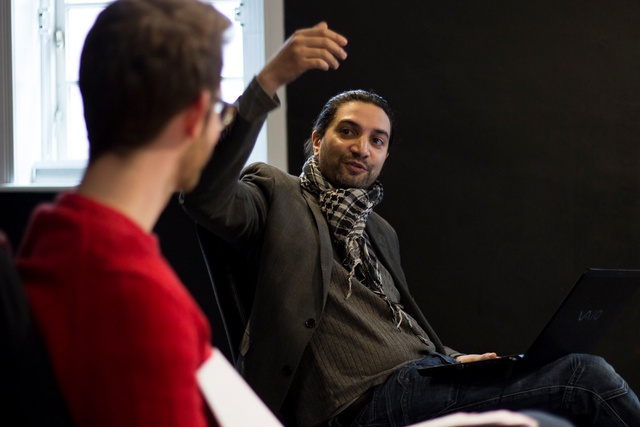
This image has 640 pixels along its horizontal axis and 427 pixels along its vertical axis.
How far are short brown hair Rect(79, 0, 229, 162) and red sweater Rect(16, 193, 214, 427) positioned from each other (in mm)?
90

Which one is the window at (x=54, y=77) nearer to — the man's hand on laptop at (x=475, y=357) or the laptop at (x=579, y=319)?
the man's hand on laptop at (x=475, y=357)

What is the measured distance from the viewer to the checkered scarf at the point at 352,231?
7.17 ft

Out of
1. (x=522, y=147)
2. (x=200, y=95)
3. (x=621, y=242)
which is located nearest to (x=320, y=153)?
(x=522, y=147)

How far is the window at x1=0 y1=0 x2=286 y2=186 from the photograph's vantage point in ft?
11.0

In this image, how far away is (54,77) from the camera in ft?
11.6

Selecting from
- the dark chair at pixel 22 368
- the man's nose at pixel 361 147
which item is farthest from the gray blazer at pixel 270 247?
the dark chair at pixel 22 368

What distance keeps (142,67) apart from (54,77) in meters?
2.93

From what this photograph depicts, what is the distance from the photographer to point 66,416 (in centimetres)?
74

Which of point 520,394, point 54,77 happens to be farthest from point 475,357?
point 54,77

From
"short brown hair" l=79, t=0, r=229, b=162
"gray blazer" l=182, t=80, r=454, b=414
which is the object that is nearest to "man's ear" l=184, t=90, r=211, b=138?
"short brown hair" l=79, t=0, r=229, b=162

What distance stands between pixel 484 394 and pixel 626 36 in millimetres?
1936

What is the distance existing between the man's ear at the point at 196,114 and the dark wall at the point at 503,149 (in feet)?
7.97

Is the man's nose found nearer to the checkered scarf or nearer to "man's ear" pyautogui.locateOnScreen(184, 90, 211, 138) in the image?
the checkered scarf

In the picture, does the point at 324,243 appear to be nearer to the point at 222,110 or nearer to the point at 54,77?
the point at 222,110
